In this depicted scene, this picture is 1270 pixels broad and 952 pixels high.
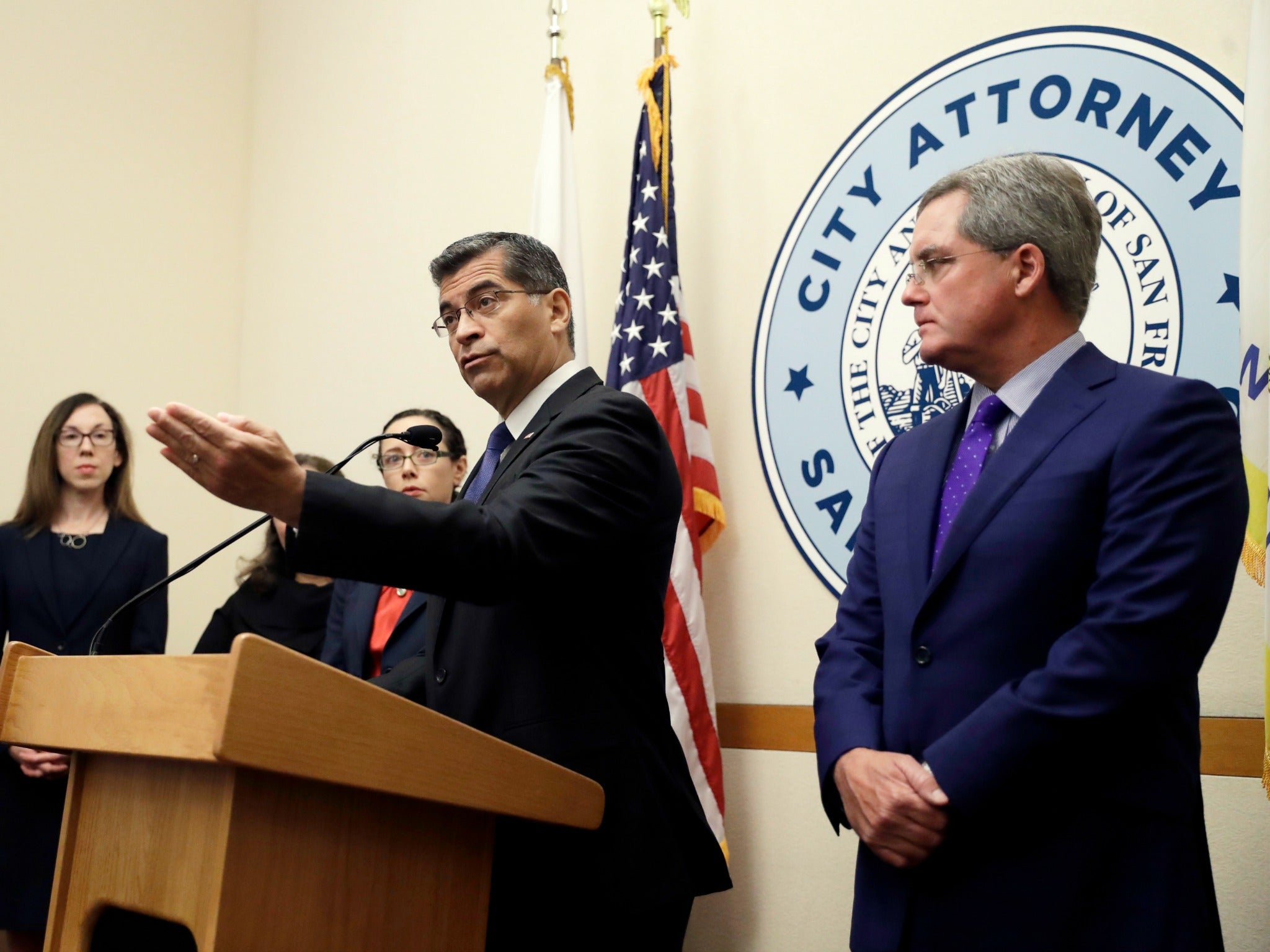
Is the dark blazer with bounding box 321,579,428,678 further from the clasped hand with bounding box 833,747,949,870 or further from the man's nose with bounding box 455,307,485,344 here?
the clasped hand with bounding box 833,747,949,870

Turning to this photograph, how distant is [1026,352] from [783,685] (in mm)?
1680

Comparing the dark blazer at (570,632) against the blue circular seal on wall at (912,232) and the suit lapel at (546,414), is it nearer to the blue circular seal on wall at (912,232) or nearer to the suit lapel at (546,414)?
the suit lapel at (546,414)

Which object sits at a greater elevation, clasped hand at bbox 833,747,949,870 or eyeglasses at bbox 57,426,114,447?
eyeglasses at bbox 57,426,114,447

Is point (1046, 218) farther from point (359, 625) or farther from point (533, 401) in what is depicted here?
point (359, 625)

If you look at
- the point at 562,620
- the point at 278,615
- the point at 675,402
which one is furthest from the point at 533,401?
the point at 278,615

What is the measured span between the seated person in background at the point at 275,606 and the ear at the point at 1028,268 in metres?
2.46

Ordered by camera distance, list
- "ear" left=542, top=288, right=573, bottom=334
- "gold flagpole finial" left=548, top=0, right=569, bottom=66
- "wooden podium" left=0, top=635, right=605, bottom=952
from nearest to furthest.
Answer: "wooden podium" left=0, top=635, right=605, bottom=952, "ear" left=542, top=288, right=573, bottom=334, "gold flagpole finial" left=548, top=0, right=569, bottom=66

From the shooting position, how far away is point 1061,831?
1424mm

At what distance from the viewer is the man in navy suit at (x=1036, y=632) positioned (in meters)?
1.40

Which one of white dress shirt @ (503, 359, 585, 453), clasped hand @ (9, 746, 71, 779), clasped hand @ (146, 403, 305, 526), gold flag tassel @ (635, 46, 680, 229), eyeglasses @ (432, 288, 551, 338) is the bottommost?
clasped hand @ (9, 746, 71, 779)

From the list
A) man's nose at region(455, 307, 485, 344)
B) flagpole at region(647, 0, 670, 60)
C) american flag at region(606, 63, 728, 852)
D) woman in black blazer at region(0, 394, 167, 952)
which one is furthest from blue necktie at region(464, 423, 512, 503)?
flagpole at region(647, 0, 670, 60)

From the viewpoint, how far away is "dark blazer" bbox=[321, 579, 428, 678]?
118 inches

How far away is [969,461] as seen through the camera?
1730mm

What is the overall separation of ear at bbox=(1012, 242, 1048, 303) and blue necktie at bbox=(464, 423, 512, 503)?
85 centimetres
